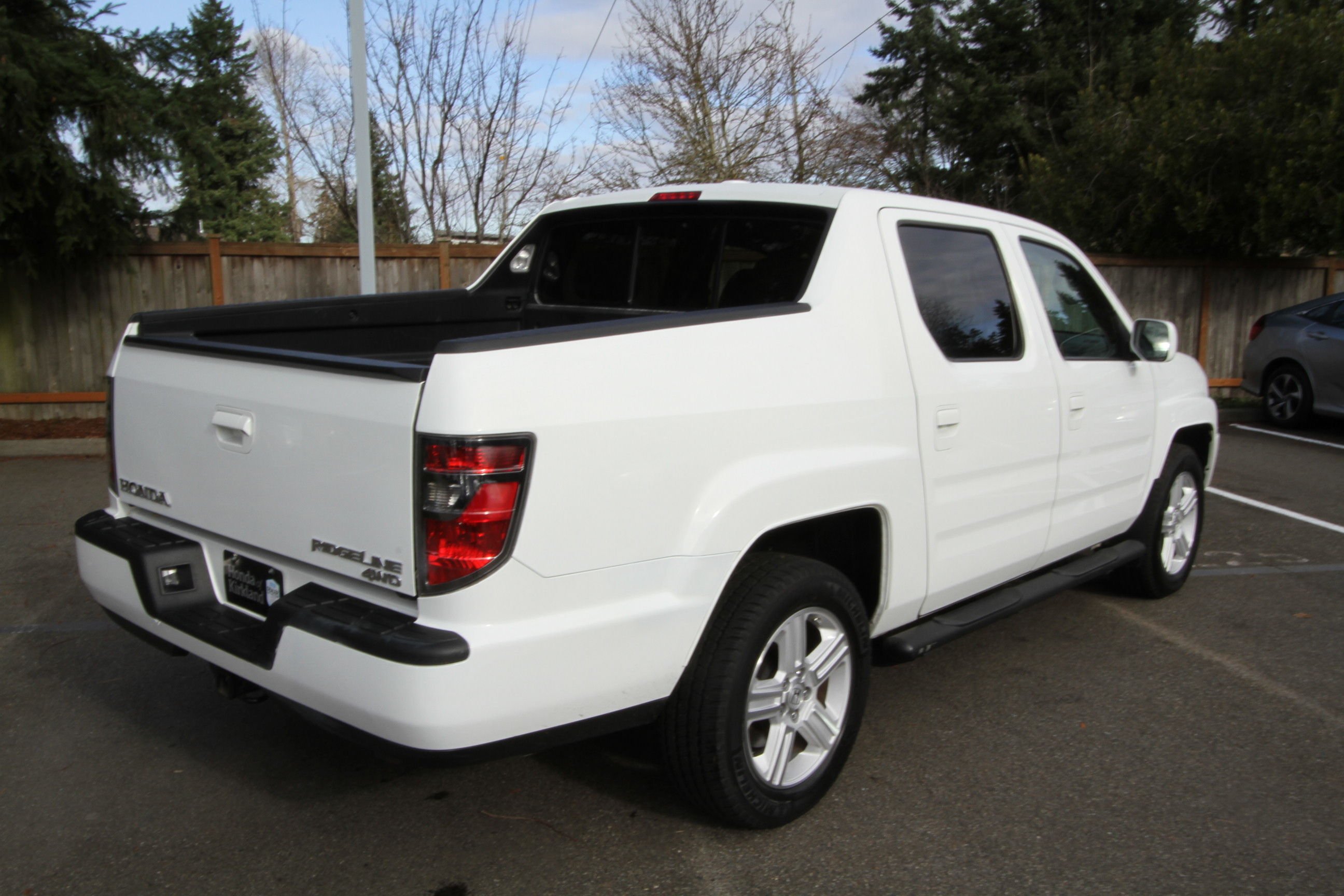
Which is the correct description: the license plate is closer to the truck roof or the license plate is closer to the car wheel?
the truck roof

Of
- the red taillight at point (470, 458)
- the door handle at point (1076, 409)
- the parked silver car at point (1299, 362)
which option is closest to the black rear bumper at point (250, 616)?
the red taillight at point (470, 458)

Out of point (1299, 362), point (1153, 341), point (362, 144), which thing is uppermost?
point (362, 144)

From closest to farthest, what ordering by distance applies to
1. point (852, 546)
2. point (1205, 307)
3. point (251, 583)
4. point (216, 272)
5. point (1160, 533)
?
point (251, 583)
point (852, 546)
point (1160, 533)
point (216, 272)
point (1205, 307)

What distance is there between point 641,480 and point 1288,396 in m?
11.0

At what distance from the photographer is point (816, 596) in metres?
3.04

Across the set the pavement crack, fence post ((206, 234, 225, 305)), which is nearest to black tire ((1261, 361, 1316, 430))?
the pavement crack

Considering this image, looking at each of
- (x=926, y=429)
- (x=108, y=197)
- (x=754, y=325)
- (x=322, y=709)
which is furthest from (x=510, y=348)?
(x=108, y=197)

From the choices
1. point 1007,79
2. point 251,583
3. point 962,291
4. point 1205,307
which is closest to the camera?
point 251,583

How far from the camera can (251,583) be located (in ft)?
9.63

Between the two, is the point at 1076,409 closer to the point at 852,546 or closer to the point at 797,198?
the point at 852,546

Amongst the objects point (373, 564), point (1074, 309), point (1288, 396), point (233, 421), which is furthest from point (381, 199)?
point (373, 564)

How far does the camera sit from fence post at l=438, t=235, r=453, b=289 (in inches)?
444

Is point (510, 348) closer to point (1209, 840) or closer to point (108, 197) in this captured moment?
point (1209, 840)

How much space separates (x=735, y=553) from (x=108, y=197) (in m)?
8.73
